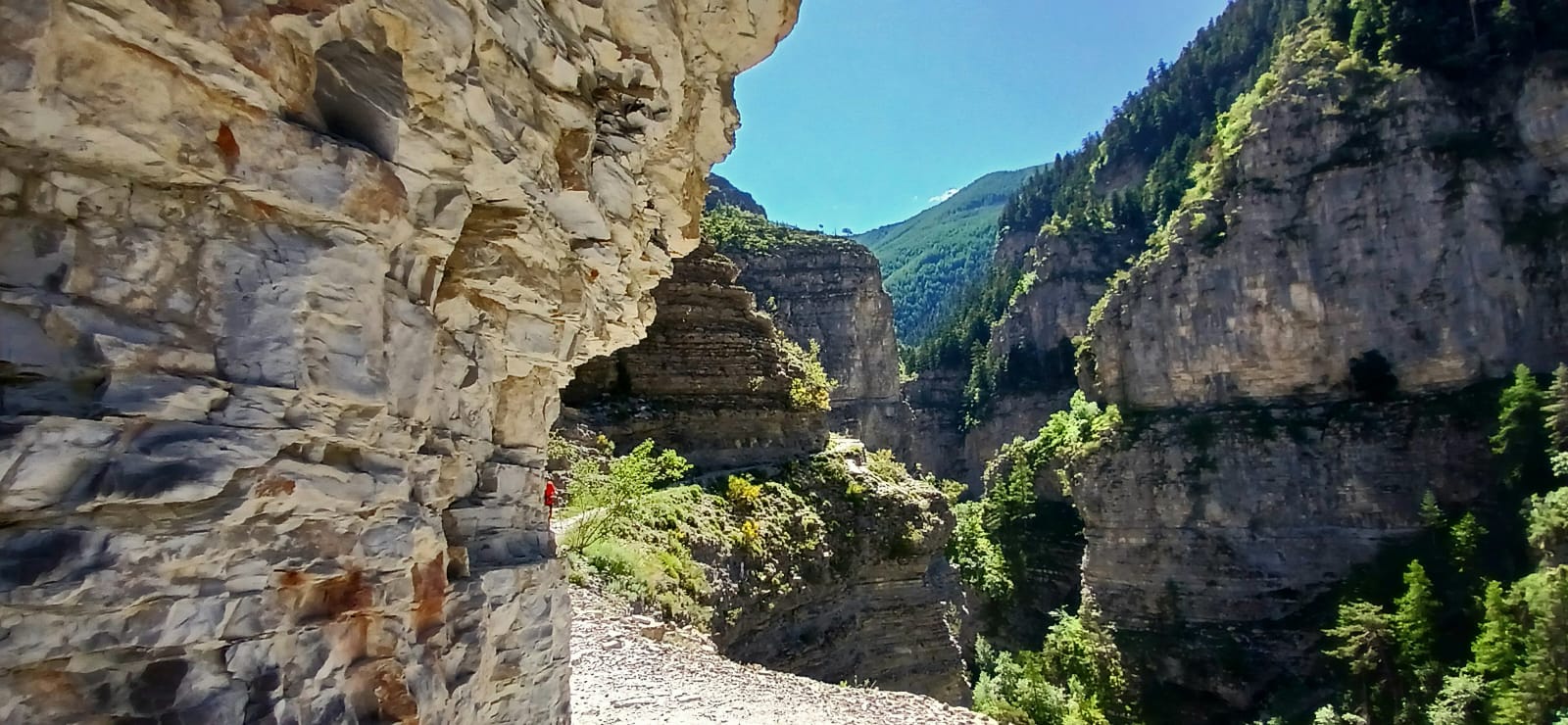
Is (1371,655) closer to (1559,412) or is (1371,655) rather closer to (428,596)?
(1559,412)

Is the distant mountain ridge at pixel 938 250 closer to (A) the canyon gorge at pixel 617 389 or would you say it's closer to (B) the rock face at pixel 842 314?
(B) the rock face at pixel 842 314

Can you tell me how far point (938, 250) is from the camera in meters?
148

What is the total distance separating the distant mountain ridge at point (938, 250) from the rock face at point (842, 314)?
49650mm

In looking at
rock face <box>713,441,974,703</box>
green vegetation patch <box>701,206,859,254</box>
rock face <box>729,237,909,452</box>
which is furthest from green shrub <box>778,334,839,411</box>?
rock face <box>729,237,909,452</box>

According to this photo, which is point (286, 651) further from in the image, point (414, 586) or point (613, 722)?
point (613, 722)

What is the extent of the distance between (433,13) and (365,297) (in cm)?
104

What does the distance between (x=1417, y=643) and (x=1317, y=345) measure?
679 inches

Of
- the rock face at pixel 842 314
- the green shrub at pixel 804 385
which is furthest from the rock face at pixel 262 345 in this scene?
the rock face at pixel 842 314

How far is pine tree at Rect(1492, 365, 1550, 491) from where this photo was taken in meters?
31.8

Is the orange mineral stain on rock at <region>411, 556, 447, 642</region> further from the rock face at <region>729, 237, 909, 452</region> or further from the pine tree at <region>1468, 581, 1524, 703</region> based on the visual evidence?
the rock face at <region>729, 237, 909, 452</region>

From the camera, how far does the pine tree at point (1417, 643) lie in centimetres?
2680

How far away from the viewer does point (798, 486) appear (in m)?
19.1

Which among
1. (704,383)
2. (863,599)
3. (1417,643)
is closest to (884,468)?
(863,599)

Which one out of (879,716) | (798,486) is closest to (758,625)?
(798,486)
